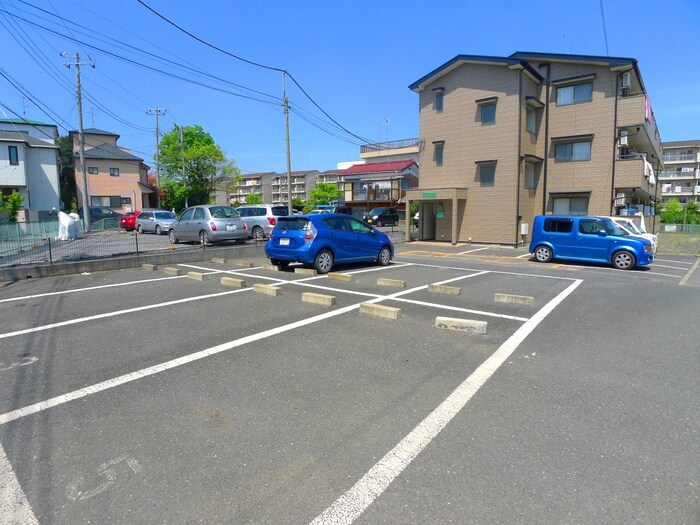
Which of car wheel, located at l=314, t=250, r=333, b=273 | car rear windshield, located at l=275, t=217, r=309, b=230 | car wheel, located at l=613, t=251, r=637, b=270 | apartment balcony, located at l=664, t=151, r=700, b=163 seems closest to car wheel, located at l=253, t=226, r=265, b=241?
car rear windshield, located at l=275, t=217, r=309, b=230

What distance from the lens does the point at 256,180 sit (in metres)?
92.7

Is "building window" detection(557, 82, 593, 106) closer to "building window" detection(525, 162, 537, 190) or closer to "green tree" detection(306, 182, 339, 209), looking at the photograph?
"building window" detection(525, 162, 537, 190)

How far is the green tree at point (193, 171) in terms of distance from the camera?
42.7 metres

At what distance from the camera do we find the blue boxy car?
13.5 meters

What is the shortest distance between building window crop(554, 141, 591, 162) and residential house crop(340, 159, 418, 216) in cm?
2004

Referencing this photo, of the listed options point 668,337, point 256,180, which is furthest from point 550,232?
point 256,180

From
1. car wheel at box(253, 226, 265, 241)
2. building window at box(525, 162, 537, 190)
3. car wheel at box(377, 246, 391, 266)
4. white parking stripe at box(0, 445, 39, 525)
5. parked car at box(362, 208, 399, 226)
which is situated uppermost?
building window at box(525, 162, 537, 190)

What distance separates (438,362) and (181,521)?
3012 millimetres

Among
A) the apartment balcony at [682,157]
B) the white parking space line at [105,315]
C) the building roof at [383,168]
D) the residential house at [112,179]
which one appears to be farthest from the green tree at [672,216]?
the residential house at [112,179]

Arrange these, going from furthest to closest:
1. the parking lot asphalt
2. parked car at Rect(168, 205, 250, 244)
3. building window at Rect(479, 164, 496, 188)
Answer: building window at Rect(479, 164, 496, 188)
parked car at Rect(168, 205, 250, 244)
the parking lot asphalt

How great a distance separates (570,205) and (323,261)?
57.0 ft

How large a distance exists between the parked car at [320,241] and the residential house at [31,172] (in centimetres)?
2975

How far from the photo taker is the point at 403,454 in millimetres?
2941

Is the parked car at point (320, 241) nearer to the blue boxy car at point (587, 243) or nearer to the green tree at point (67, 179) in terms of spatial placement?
the blue boxy car at point (587, 243)
